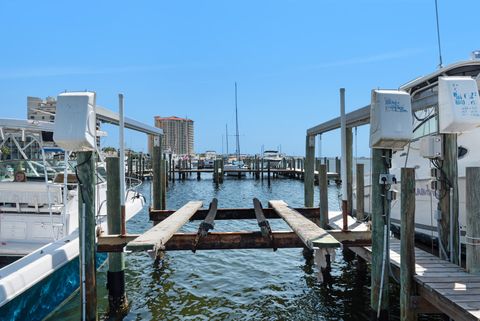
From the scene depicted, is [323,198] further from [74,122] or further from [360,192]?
[74,122]

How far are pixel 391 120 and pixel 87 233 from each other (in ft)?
13.9

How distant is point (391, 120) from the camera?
5.05m

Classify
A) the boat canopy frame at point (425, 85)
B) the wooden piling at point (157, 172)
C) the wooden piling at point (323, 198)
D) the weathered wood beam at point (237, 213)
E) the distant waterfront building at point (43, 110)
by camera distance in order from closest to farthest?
the boat canopy frame at point (425, 85) → the wooden piling at point (323, 198) → the weathered wood beam at point (237, 213) → the distant waterfront building at point (43, 110) → the wooden piling at point (157, 172)

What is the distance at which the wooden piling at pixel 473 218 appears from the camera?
4.99 meters

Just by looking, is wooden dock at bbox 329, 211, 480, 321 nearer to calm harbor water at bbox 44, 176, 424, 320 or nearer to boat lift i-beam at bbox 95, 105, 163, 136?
calm harbor water at bbox 44, 176, 424, 320

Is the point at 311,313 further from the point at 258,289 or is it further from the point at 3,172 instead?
the point at 3,172

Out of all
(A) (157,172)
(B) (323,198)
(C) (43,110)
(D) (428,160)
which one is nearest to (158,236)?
(B) (323,198)

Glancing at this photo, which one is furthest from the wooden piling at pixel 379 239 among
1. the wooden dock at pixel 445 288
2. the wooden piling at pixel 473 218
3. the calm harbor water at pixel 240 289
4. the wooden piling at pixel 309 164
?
the wooden piling at pixel 309 164

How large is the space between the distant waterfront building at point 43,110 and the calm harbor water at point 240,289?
13.2 ft

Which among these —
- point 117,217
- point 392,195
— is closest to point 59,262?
point 117,217

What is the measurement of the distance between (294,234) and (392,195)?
1668 millimetres

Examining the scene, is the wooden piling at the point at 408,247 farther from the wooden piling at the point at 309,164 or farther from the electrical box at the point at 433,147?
the wooden piling at the point at 309,164

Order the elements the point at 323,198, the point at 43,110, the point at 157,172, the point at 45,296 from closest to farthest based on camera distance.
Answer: the point at 45,296
the point at 323,198
the point at 157,172
the point at 43,110

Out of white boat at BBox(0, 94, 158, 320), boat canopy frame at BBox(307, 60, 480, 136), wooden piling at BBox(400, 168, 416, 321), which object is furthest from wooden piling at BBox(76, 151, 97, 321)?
boat canopy frame at BBox(307, 60, 480, 136)
